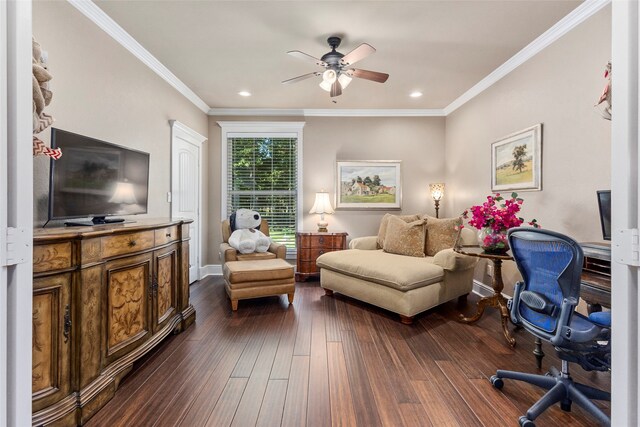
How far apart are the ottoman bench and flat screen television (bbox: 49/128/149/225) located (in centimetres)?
111

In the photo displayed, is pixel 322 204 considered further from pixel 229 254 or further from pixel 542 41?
pixel 542 41

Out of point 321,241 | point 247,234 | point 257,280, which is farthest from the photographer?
point 321,241

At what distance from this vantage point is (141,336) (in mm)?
2123

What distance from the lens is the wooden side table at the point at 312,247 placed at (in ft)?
14.8

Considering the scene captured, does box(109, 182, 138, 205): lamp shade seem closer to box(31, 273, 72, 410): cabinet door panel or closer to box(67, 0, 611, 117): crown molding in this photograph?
box(31, 273, 72, 410): cabinet door panel

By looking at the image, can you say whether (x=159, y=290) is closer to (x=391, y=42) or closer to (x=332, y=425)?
(x=332, y=425)

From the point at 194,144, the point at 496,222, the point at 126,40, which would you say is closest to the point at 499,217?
the point at 496,222

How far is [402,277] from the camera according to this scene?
9.59 feet

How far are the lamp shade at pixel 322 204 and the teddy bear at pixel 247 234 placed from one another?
3.04 feet

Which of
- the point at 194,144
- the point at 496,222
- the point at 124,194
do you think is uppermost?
the point at 194,144

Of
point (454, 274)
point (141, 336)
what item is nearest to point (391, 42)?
point (454, 274)

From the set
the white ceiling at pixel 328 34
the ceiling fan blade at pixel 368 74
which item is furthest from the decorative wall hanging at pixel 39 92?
the ceiling fan blade at pixel 368 74

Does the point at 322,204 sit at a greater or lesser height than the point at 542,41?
lesser

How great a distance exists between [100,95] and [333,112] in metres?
3.16
